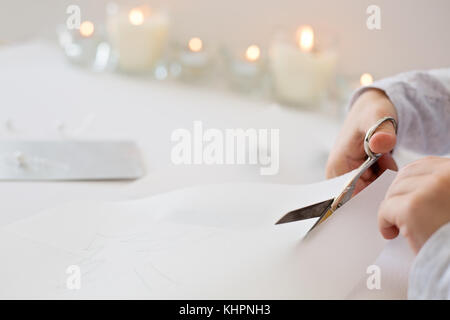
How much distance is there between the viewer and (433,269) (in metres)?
0.31

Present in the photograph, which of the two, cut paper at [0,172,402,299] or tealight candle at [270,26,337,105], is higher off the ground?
tealight candle at [270,26,337,105]

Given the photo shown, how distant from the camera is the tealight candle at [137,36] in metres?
0.74

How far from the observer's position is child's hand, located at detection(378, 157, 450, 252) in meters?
0.33

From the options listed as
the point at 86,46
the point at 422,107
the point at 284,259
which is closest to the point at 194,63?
the point at 86,46

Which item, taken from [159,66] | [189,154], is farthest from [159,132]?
[159,66]

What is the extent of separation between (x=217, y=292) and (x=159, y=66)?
1.60 feet

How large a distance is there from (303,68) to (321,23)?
0.24 feet

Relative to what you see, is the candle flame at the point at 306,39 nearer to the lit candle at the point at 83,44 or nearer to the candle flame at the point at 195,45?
the candle flame at the point at 195,45

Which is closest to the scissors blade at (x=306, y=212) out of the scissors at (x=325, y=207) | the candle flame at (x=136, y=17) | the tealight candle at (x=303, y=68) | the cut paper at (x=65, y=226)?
the scissors at (x=325, y=207)

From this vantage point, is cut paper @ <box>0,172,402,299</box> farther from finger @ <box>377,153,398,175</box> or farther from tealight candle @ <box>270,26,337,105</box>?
tealight candle @ <box>270,26,337,105</box>

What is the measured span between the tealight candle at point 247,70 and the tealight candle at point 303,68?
31 mm

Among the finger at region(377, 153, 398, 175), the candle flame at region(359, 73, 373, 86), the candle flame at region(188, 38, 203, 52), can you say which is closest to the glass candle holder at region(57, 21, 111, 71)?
the candle flame at region(188, 38, 203, 52)

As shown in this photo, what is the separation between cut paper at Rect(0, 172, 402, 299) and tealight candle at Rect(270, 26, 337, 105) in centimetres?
29

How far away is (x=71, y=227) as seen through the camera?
0.40 meters
